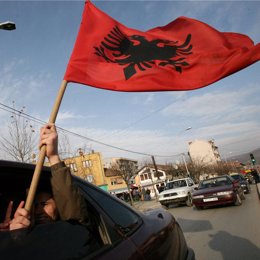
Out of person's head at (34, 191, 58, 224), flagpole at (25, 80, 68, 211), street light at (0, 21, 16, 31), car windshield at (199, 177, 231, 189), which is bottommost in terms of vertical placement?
person's head at (34, 191, 58, 224)

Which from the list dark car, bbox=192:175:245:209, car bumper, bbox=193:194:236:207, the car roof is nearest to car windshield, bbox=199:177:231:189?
dark car, bbox=192:175:245:209

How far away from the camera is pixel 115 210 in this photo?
273cm

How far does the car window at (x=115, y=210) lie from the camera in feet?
8.40

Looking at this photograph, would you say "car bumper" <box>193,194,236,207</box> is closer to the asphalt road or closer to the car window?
the asphalt road

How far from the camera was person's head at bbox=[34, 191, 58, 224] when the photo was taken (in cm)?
232

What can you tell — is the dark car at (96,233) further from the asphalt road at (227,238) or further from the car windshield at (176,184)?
the car windshield at (176,184)

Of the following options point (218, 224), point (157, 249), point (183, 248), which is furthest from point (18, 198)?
point (218, 224)

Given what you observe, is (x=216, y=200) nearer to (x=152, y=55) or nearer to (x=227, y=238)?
(x=227, y=238)

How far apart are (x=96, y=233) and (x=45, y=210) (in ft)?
1.33

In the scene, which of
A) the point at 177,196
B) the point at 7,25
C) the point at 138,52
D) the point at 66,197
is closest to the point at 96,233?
the point at 66,197

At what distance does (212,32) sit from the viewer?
3994 mm

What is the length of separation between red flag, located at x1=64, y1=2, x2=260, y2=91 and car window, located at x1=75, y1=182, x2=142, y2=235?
39.6 inches

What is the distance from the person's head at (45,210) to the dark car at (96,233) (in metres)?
0.15

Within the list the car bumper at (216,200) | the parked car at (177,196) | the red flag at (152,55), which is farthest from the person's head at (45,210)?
the parked car at (177,196)
